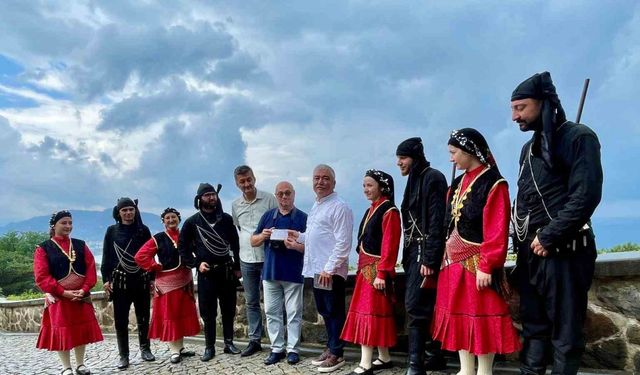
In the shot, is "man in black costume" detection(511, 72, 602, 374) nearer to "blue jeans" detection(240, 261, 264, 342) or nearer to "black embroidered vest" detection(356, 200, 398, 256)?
"black embroidered vest" detection(356, 200, 398, 256)

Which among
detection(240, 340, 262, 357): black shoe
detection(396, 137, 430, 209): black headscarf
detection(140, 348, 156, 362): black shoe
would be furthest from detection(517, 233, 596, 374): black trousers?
detection(140, 348, 156, 362): black shoe

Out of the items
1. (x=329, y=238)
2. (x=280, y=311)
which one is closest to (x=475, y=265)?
(x=329, y=238)

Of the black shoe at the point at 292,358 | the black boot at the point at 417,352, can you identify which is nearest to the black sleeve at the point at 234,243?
the black shoe at the point at 292,358

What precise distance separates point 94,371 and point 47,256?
1482 mm

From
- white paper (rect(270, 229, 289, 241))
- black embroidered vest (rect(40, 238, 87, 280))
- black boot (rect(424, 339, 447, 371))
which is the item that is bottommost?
black boot (rect(424, 339, 447, 371))

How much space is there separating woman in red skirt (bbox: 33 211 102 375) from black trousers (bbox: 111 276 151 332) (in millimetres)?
281

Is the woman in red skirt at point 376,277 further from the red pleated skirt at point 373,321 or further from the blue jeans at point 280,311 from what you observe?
the blue jeans at point 280,311

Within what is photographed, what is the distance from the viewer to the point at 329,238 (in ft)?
17.8

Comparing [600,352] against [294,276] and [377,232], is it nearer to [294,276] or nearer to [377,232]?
[377,232]

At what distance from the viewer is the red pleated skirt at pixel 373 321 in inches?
191

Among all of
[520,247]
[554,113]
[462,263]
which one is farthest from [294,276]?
[554,113]

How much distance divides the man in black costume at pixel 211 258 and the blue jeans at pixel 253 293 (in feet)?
0.59

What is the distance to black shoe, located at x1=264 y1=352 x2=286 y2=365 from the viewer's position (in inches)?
226

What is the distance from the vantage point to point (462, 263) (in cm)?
399
